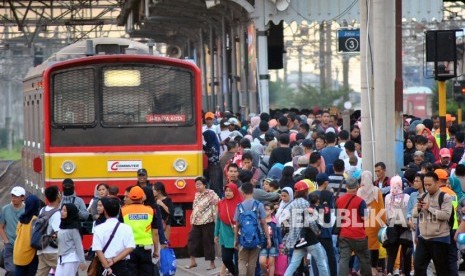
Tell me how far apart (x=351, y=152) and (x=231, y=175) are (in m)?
2.16

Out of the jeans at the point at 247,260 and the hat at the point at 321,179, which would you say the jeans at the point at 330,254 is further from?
the jeans at the point at 247,260

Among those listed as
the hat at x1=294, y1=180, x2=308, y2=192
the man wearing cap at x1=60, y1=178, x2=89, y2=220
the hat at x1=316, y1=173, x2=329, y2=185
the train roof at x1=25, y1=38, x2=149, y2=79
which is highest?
the train roof at x1=25, y1=38, x2=149, y2=79

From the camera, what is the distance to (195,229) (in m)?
18.7

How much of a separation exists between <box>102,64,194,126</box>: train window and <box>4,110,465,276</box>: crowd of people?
126 centimetres

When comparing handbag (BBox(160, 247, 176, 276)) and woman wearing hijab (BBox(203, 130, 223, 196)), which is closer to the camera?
handbag (BBox(160, 247, 176, 276))

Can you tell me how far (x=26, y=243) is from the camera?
14.5 metres

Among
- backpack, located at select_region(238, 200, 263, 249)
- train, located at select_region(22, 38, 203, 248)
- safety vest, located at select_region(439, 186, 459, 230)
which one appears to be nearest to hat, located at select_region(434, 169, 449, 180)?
safety vest, located at select_region(439, 186, 459, 230)

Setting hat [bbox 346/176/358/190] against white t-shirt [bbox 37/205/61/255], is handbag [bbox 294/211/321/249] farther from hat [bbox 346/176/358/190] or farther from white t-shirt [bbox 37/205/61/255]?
white t-shirt [bbox 37/205/61/255]

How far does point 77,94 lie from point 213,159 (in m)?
3.88

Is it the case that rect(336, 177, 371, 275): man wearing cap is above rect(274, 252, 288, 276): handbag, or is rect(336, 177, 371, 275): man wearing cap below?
above

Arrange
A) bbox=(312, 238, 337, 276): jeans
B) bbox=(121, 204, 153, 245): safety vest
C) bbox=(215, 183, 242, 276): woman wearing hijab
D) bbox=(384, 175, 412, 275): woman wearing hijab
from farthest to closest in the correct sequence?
bbox=(215, 183, 242, 276): woman wearing hijab < bbox=(384, 175, 412, 275): woman wearing hijab < bbox=(312, 238, 337, 276): jeans < bbox=(121, 204, 153, 245): safety vest

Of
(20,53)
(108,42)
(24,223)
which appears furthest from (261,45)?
(20,53)

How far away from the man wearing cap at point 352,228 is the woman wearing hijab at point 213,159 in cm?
725

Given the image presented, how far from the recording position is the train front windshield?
19562 mm
